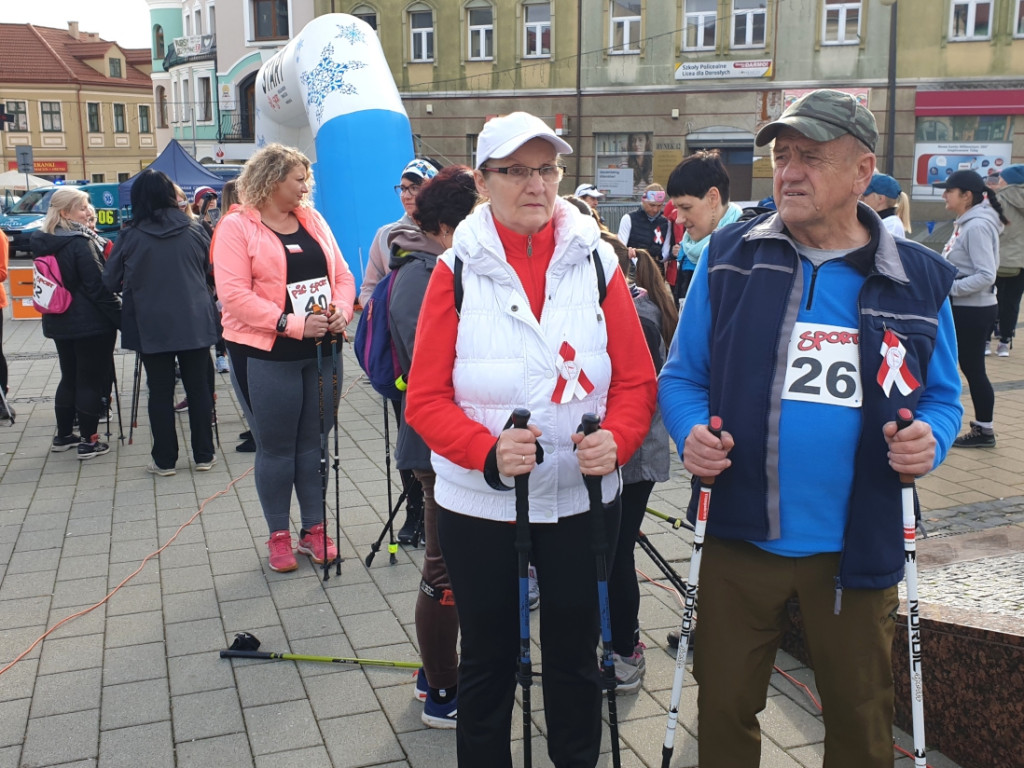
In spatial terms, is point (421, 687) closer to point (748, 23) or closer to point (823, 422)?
point (823, 422)

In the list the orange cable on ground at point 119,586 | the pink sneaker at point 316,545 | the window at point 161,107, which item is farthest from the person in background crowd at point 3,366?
the window at point 161,107

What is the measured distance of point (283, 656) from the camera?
391 cm

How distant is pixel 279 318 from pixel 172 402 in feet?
7.59

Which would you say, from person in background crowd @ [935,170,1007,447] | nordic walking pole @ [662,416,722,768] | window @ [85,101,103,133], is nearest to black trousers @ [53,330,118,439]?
nordic walking pole @ [662,416,722,768]

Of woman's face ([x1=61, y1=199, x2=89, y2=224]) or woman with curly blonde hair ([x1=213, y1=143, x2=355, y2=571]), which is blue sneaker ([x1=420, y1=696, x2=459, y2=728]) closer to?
woman with curly blonde hair ([x1=213, y1=143, x2=355, y2=571])

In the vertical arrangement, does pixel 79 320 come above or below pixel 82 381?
above

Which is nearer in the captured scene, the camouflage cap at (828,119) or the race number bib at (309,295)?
the camouflage cap at (828,119)

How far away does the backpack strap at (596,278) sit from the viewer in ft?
8.61

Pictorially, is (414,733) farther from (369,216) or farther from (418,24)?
(418,24)

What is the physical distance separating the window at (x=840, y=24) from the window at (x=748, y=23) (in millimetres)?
1743

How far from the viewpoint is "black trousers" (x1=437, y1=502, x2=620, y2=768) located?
2.68 meters

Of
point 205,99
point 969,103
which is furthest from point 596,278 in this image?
point 205,99

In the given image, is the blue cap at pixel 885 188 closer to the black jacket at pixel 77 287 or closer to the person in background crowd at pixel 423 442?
the person in background crowd at pixel 423 442

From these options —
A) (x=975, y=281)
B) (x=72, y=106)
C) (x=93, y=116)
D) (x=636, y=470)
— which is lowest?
(x=636, y=470)
